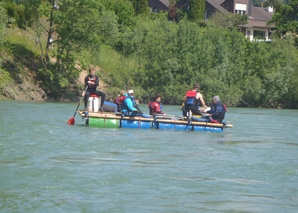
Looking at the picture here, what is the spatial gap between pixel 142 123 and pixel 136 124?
0.73 ft

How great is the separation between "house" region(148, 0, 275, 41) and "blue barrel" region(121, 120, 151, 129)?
5314 cm

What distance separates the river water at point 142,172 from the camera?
8266 mm

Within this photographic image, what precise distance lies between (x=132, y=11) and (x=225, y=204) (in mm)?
47078

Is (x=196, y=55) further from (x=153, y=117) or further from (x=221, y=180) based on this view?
(x=221, y=180)

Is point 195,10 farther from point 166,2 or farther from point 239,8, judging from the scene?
point 166,2

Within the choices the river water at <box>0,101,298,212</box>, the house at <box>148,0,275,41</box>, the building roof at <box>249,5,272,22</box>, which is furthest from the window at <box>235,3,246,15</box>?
the river water at <box>0,101,298,212</box>

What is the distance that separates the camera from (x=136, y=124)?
18.1 meters

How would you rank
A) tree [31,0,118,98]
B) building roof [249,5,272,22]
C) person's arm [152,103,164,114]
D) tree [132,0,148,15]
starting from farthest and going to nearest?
building roof [249,5,272,22], tree [132,0,148,15], tree [31,0,118,98], person's arm [152,103,164,114]

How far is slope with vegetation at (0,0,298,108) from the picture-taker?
37.8 metres

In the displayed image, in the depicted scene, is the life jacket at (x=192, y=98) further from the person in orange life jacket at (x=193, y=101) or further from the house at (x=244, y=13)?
the house at (x=244, y=13)

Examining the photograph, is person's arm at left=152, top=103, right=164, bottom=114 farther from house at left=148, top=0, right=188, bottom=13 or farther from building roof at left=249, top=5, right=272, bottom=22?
building roof at left=249, top=5, right=272, bottom=22

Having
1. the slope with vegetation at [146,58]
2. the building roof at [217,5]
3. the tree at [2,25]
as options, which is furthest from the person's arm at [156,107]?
the building roof at [217,5]

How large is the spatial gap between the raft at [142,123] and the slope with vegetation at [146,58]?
1962cm

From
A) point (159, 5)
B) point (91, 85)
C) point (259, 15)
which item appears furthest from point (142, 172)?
point (259, 15)
